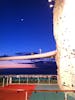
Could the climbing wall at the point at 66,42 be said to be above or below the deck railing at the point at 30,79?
above

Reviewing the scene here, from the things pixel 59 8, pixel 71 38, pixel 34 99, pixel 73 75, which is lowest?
pixel 34 99

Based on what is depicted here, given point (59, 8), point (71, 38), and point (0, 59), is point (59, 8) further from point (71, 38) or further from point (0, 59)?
point (0, 59)

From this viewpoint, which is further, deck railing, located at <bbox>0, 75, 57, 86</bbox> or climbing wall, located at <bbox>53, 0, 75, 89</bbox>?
deck railing, located at <bbox>0, 75, 57, 86</bbox>

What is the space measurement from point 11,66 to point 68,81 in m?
16.4

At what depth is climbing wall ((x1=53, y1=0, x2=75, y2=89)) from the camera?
8.46 metres

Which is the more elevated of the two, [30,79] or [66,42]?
[66,42]

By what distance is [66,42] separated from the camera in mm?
8602

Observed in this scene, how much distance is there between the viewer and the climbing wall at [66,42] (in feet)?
27.8

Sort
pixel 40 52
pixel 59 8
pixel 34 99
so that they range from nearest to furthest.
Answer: pixel 34 99 → pixel 59 8 → pixel 40 52

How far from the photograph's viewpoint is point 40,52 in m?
20.8

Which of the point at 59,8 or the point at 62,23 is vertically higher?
the point at 59,8

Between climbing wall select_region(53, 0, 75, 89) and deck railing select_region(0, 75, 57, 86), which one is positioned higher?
climbing wall select_region(53, 0, 75, 89)

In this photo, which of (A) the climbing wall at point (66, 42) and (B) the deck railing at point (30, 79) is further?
(B) the deck railing at point (30, 79)

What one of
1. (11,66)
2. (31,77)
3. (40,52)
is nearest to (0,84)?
(31,77)
